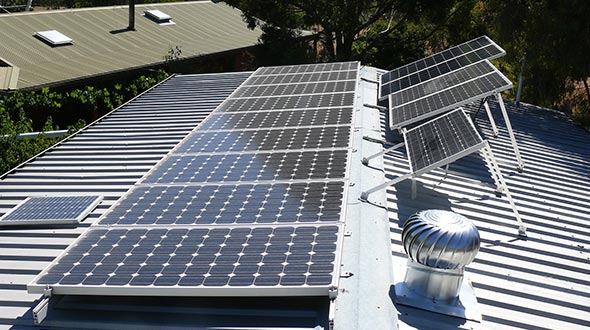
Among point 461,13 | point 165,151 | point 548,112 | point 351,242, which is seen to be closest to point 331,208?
point 351,242

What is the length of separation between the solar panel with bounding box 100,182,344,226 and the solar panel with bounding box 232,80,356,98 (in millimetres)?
6446

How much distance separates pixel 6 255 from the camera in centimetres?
782

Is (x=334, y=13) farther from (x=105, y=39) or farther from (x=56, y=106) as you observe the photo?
(x=56, y=106)

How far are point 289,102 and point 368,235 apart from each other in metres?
6.23

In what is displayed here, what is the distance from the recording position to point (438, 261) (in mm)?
6195

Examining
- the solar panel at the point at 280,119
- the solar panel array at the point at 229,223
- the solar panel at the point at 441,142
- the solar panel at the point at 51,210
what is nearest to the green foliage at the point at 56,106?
the solar panel at the point at 280,119

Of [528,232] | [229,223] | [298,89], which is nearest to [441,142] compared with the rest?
[528,232]

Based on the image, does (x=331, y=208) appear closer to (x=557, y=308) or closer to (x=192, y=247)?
(x=192, y=247)

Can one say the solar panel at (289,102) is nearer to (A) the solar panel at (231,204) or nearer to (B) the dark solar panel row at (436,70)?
(B) the dark solar panel row at (436,70)

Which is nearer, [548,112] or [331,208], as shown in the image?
[331,208]

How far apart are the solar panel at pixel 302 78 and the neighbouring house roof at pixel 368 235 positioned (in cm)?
61

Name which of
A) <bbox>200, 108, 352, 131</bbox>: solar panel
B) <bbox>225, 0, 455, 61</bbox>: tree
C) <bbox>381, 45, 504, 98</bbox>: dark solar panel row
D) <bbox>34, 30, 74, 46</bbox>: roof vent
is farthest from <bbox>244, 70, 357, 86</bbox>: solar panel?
<bbox>225, 0, 455, 61</bbox>: tree

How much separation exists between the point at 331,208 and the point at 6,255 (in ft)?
14.5

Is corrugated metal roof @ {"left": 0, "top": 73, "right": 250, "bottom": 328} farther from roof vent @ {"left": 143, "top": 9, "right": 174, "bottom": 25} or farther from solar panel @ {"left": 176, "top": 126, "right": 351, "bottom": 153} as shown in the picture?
roof vent @ {"left": 143, "top": 9, "right": 174, "bottom": 25}
